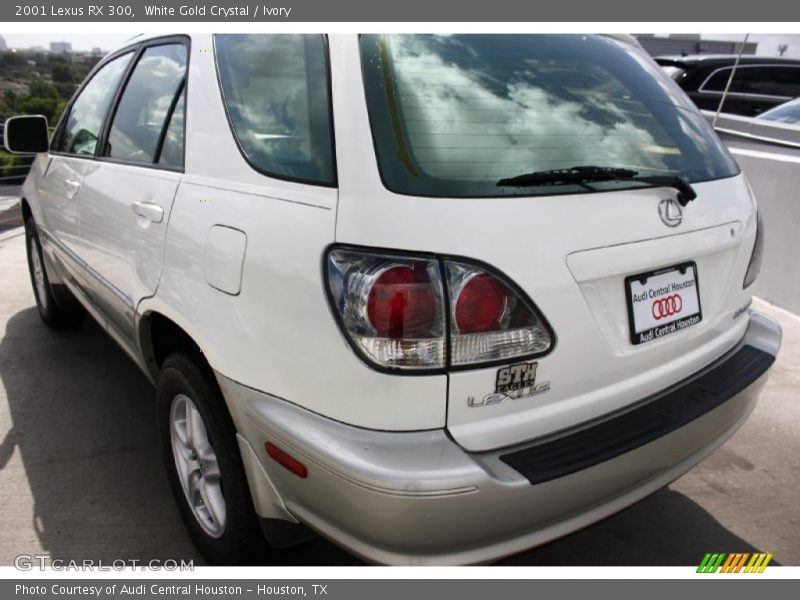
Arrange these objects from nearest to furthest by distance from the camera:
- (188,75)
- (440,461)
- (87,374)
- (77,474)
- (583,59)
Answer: (440,461), (583,59), (188,75), (77,474), (87,374)

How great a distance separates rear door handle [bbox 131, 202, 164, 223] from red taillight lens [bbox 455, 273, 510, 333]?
3.91 ft

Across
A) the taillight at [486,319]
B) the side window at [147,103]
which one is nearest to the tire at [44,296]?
the side window at [147,103]

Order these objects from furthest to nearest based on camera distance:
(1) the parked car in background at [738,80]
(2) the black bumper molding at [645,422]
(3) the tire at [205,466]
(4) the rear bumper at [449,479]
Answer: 1. (1) the parked car in background at [738,80]
2. (3) the tire at [205,466]
3. (2) the black bumper molding at [645,422]
4. (4) the rear bumper at [449,479]

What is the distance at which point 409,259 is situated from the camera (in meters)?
1.61

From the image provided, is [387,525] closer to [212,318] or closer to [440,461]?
[440,461]

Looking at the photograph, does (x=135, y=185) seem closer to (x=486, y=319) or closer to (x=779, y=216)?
(x=486, y=319)

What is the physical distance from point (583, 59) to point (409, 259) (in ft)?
3.42

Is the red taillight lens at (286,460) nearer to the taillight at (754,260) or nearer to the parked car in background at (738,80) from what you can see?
the taillight at (754,260)

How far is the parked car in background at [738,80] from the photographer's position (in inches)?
329

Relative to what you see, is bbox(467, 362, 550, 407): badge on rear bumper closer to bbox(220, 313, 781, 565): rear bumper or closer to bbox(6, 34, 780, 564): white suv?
bbox(6, 34, 780, 564): white suv

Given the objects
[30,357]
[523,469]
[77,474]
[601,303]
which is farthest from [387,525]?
[30,357]

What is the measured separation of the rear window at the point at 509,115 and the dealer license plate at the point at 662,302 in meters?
0.28

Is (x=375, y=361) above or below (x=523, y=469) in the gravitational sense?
above

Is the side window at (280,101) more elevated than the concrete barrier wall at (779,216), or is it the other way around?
the side window at (280,101)
